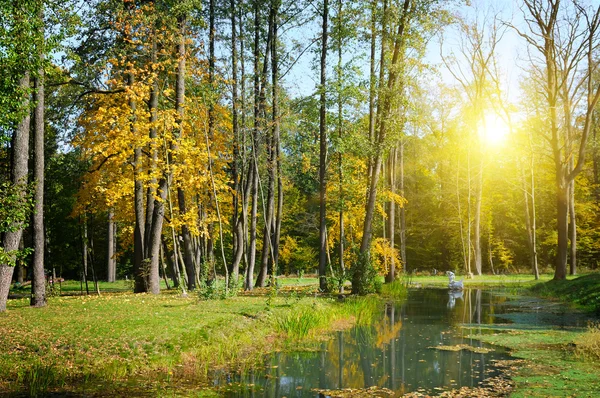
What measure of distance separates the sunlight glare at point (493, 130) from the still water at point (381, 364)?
75.2 feet

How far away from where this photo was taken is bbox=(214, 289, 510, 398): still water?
27.7 feet

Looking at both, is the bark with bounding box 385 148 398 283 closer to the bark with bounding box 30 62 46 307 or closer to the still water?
the still water

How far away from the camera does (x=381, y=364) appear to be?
32.7 ft

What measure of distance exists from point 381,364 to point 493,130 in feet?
106

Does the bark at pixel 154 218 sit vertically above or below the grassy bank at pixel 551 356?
above

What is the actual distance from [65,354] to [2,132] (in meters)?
5.54

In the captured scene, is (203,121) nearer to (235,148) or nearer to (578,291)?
(235,148)

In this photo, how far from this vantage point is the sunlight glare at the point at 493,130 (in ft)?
117

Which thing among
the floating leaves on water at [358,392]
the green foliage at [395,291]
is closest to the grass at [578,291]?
the green foliage at [395,291]

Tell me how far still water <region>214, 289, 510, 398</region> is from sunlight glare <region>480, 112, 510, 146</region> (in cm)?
2293

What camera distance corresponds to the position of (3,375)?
26.5ft

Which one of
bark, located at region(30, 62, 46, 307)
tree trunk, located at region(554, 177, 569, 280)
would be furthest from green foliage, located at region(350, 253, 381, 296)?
bark, located at region(30, 62, 46, 307)

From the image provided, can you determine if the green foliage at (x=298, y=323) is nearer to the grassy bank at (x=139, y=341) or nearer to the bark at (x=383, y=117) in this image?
the grassy bank at (x=139, y=341)

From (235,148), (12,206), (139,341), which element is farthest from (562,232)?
(12,206)
